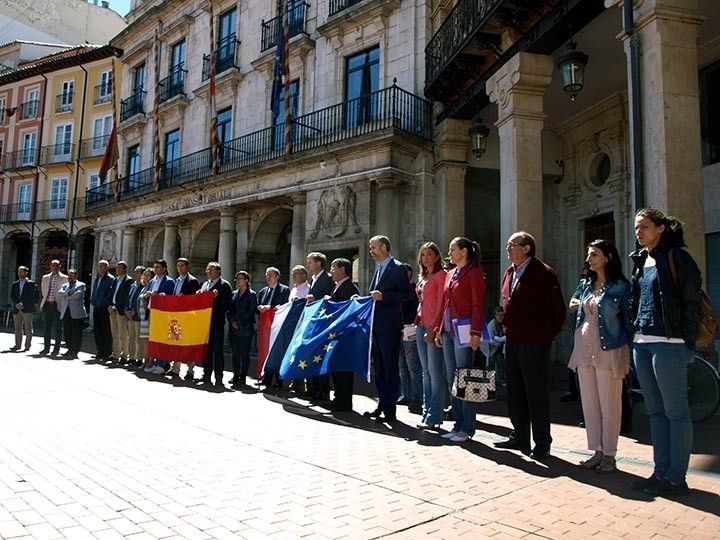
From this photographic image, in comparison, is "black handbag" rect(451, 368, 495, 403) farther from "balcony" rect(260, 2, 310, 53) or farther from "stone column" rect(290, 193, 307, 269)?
"balcony" rect(260, 2, 310, 53)

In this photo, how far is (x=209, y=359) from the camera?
375 inches

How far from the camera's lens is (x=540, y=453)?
15.7 feet

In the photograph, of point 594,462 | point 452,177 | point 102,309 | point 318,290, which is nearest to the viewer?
point 594,462

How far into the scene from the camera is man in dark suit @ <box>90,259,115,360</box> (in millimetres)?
12375

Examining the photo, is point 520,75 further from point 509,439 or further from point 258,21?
point 258,21

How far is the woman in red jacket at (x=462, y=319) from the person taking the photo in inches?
214

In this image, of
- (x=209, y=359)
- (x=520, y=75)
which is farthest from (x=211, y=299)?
(x=520, y=75)

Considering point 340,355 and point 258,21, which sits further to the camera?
point 258,21

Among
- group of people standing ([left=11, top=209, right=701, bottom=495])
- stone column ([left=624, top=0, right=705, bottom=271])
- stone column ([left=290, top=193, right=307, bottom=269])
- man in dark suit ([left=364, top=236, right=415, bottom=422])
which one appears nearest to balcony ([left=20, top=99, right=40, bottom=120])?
stone column ([left=290, top=193, right=307, bottom=269])

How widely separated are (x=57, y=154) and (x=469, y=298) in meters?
37.5

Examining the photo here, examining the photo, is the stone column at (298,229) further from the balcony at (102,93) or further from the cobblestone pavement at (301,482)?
the balcony at (102,93)

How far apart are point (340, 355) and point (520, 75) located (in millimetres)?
5887

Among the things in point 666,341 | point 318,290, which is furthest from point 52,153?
point 666,341

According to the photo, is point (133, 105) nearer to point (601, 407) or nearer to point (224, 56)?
point (224, 56)
